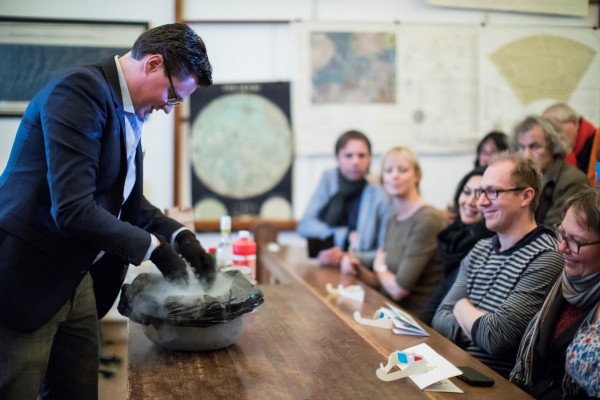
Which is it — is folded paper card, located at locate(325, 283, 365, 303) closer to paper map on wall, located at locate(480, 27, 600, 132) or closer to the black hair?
the black hair

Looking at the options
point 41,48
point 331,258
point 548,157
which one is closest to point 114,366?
point 331,258

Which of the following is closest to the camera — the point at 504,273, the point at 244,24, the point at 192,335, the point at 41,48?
the point at 192,335

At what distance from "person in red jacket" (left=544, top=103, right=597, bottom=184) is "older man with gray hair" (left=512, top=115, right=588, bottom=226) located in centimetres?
37

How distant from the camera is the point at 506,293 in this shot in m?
1.91

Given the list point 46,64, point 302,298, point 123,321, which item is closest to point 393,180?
point 302,298

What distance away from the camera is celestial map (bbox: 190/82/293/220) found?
159 inches

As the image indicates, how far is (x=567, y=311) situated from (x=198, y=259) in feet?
3.34

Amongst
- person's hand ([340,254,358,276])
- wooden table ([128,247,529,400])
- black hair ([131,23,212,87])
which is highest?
black hair ([131,23,212,87])

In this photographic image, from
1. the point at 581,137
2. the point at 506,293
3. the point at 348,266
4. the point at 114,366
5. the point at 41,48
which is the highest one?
the point at 41,48

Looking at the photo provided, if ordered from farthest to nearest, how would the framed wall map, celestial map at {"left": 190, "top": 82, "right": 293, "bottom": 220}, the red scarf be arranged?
celestial map at {"left": 190, "top": 82, "right": 293, "bottom": 220}, the framed wall map, the red scarf

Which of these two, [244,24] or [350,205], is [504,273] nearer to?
[350,205]

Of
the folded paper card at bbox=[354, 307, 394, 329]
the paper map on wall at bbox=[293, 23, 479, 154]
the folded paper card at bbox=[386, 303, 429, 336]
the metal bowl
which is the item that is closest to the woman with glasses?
the folded paper card at bbox=[386, 303, 429, 336]

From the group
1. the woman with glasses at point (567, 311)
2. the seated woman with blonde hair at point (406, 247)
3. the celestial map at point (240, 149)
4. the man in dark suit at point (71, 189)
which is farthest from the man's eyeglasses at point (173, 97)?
the celestial map at point (240, 149)

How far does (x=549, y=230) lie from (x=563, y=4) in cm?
291
